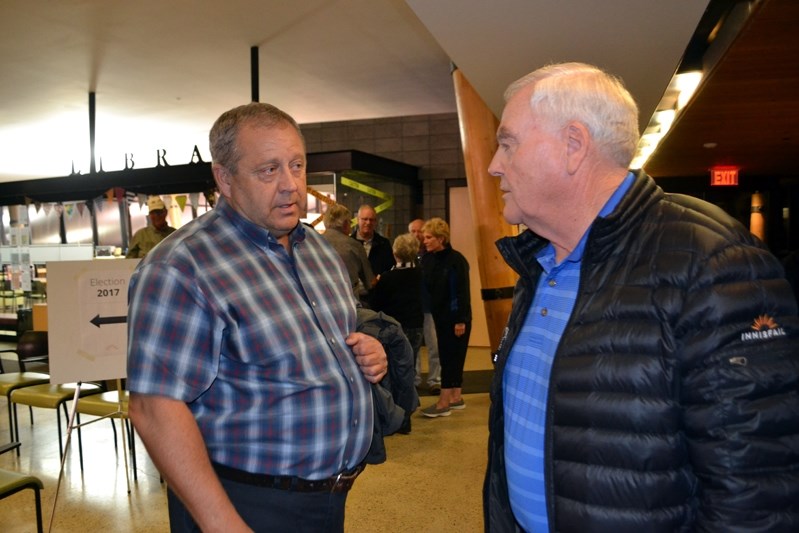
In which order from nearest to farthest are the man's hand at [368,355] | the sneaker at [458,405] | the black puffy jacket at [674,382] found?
the black puffy jacket at [674,382] < the man's hand at [368,355] < the sneaker at [458,405]

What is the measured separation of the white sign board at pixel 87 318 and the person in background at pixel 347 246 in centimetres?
201

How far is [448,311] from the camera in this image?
18.9 feet

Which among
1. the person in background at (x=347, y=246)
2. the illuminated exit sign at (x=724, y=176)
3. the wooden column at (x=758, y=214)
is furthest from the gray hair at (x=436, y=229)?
the wooden column at (x=758, y=214)

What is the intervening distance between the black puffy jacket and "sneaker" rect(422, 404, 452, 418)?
4.58m

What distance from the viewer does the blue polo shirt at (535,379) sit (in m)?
1.25

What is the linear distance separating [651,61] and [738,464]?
374cm

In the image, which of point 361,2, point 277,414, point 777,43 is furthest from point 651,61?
point 277,414

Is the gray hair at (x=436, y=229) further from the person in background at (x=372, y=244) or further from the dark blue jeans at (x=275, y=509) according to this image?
the dark blue jeans at (x=275, y=509)

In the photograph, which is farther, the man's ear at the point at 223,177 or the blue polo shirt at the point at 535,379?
the man's ear at the point at 223,177

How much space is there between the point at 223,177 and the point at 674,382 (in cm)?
116

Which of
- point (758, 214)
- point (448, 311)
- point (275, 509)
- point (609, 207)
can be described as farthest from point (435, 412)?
point (758, 214)

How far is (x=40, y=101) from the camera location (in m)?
7.46

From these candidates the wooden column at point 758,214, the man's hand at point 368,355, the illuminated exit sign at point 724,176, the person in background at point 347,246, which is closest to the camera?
the man's hand at point 368,355

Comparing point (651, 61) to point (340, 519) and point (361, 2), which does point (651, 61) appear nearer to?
point (361, 2)
